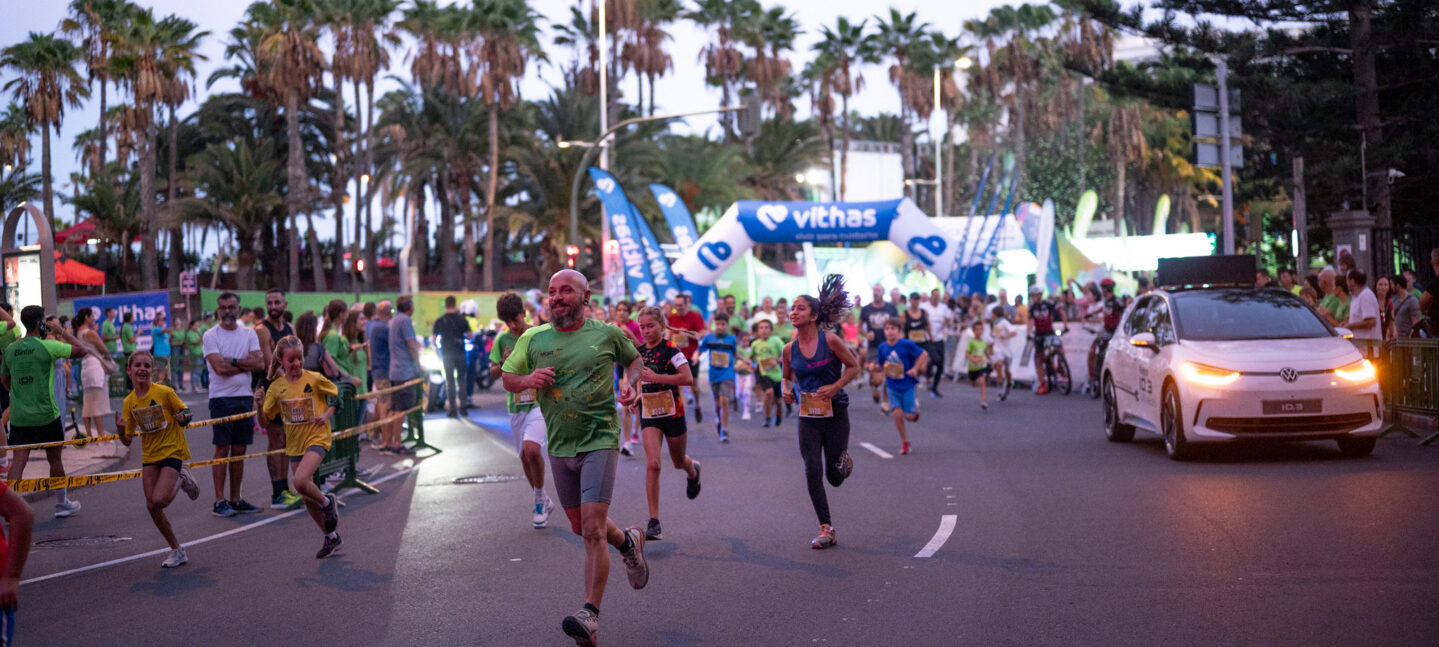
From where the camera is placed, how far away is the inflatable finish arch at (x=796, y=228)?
34281 millimetres

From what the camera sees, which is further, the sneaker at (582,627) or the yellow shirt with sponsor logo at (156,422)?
the yellow shirt with sponsor logo at (156,422)

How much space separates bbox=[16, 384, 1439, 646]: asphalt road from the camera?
263 inches

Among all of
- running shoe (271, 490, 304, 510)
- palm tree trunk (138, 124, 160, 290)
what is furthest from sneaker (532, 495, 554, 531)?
palm tree trunk (138, 124, 160, 290)

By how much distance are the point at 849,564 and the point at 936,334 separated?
19.2 m

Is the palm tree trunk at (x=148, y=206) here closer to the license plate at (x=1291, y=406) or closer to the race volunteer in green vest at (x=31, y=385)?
the race volunteer in green vest at (x=31, y=385)

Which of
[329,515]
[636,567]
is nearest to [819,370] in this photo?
[636,567]

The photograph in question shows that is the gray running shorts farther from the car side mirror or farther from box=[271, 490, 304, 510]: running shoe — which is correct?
the car side mirror

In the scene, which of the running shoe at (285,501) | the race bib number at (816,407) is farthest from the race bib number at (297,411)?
the race bib number at (816,407)

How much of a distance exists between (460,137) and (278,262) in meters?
12.5

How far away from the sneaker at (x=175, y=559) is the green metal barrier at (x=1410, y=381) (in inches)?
445

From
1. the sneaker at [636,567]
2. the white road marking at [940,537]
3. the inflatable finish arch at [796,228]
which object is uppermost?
the inflatable finish arch at [796,228]

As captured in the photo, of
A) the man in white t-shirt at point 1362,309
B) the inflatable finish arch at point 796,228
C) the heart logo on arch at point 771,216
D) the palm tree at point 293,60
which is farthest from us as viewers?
the palm tree at point 293,60

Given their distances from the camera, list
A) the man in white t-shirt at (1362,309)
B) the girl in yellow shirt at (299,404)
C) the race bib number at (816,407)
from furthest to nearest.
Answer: the man in white t-shirt at (1362,309) < the girl in yellow shirt at (299,404) < the race bib number at (816,407)

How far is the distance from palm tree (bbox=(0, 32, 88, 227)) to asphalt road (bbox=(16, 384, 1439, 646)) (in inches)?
1798
